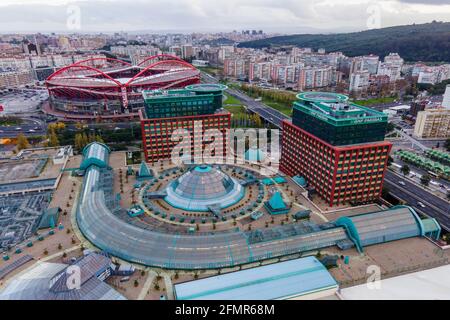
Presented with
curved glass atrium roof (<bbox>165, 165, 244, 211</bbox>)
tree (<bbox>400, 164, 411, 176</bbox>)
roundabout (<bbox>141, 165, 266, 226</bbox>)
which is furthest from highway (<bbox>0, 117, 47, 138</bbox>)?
tree (<bbox>400, 164, 411, 176</bbox>)

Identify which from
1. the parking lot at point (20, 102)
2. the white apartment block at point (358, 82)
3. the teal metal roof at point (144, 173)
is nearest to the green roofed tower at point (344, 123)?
the teal metal roof at point (144, 173)

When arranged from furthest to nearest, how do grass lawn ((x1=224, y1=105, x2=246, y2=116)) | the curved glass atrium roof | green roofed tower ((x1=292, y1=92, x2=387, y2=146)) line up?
grass lawn ((x1=224, y1=105, x2=246, y2=116))
the curved glass atrium roof
green roofed tower ((x1=292, y1=92, x2=387, y2=146))

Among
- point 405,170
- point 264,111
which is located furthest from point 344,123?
point 264,111

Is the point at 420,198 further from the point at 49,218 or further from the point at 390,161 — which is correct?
the point at 49,218

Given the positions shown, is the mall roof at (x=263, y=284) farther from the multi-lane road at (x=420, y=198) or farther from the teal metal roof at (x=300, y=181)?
the multi-lane road at (x=420, y=198)

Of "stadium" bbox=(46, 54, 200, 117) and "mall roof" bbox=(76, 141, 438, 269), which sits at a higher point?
"stadium" bbox=(46, 54, 200, 117)

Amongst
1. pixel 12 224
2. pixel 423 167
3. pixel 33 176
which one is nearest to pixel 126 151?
pixel 33 176

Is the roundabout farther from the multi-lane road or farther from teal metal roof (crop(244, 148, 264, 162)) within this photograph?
the multi-lane road
